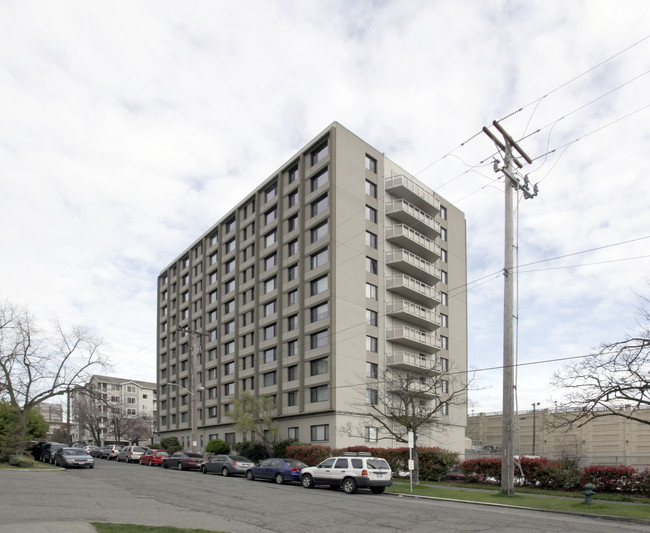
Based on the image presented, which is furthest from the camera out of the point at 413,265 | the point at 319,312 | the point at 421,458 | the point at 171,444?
the point at 171,444

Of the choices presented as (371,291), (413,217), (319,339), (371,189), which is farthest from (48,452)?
(413,217)

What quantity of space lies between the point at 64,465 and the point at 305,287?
22.0 meters

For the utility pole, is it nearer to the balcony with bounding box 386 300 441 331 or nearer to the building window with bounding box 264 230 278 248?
the balcony with bounding box 386 300 441 331

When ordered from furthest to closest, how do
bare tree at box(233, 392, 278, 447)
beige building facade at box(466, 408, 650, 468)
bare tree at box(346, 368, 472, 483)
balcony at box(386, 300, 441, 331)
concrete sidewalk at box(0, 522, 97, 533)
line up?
beige building facade at box(466, 408, 650, 468) < balcony at box(386, 300, 441, 331) < bare tree at box(233, 392, 278, 447) < bare tree at box(346, 368, 472, 483) < concrete sidewalk at box(0, 522, 97, 533)

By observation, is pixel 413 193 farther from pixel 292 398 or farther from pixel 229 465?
pixel 229 465

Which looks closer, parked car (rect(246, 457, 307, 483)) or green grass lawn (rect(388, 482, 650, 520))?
green grass lawn (rect(388, 482, 650, 520))

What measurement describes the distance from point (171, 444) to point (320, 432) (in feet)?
101

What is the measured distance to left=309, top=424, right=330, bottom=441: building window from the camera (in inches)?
1780

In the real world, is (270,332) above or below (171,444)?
above

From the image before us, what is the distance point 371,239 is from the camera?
162 feet

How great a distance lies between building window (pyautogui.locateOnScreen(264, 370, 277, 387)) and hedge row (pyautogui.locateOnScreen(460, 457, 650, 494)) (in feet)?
80.4

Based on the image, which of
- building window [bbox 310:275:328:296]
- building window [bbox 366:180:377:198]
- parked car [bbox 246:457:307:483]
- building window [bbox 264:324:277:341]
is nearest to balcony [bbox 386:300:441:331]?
building window [bbox 310:275:328:296]

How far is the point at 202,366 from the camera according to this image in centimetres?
6794

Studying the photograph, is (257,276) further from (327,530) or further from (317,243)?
(327,530)
